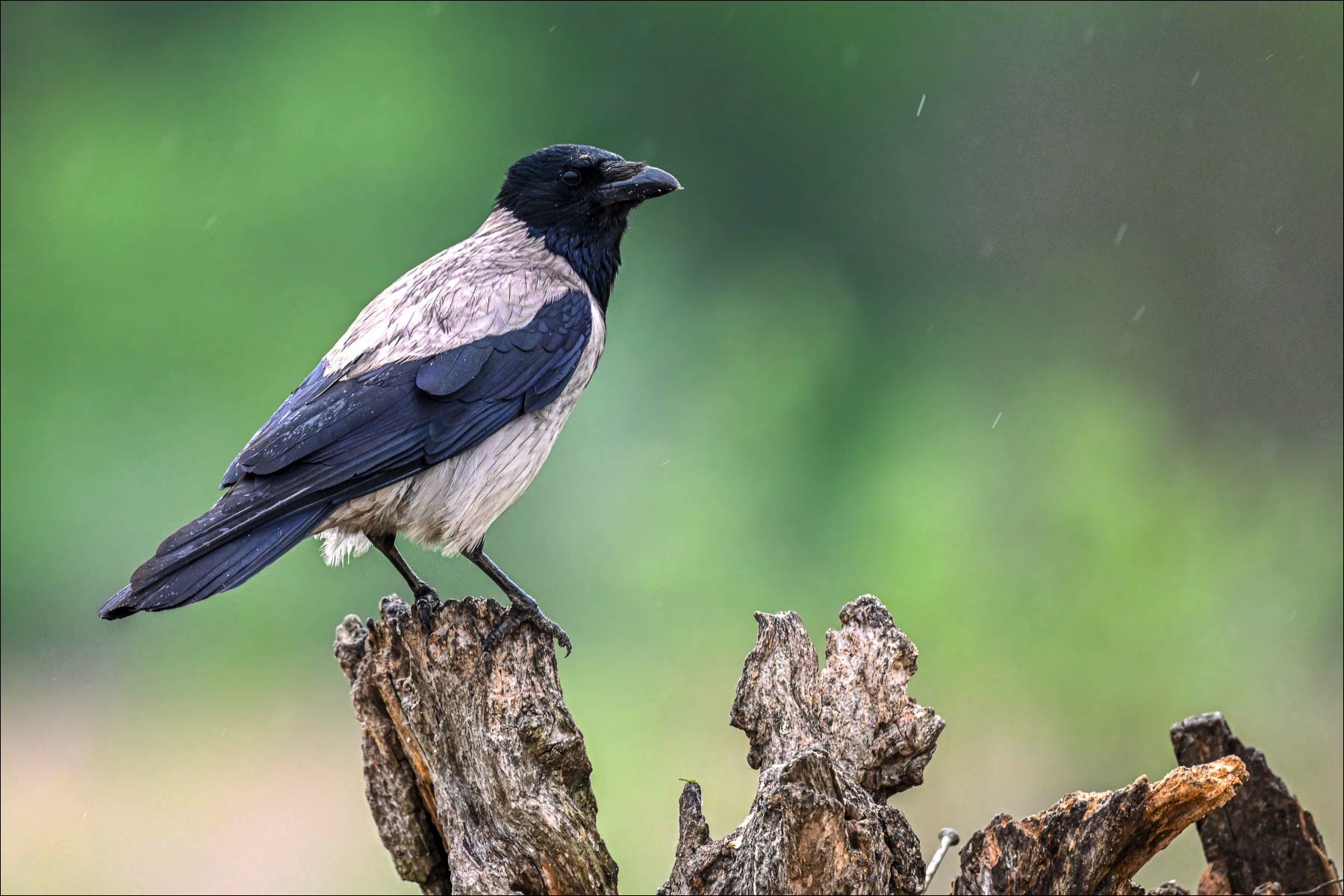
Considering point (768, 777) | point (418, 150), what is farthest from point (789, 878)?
point (418, 150)

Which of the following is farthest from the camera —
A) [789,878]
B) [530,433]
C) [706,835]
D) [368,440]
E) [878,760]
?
[530,433]

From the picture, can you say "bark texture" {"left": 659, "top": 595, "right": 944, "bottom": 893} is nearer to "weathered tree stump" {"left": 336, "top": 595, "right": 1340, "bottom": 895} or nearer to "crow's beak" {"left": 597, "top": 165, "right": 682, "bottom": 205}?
"weathered tree stump" {"left": 336, "top": 595, "right": 1340, "bottom": 895}

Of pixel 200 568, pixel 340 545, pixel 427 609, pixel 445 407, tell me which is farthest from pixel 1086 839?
pixel 340 545

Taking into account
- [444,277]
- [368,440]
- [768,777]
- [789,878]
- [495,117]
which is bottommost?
[789,878]

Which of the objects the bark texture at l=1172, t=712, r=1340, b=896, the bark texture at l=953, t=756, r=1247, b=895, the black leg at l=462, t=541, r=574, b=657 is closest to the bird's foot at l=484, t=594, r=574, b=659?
the black leg at l=462, t=541, r=574, b=657

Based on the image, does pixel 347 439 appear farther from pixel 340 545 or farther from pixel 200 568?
pixel 340 545

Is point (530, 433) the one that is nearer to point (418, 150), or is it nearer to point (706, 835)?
point (706, 835)

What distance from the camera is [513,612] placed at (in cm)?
345

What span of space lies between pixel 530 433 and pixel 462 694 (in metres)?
0.85

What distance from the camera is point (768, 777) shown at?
2805mm

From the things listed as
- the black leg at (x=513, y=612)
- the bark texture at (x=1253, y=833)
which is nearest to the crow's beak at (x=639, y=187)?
the black leg at (x=513, y=612)

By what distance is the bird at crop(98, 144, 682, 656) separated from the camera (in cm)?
326

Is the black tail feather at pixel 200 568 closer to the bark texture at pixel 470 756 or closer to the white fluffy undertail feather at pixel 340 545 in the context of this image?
the bark texture at pixel 470 756

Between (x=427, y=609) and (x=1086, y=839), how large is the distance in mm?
1627
